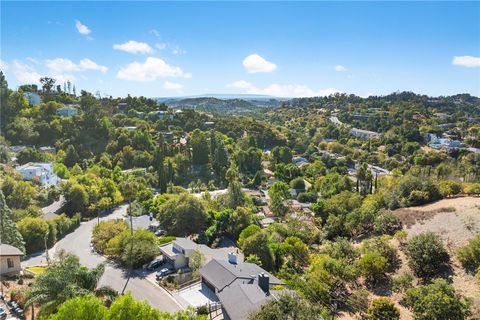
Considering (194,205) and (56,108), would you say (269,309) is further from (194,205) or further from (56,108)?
(56,108)

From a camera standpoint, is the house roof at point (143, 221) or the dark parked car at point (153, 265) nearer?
the dark parked car at point (153, 265)

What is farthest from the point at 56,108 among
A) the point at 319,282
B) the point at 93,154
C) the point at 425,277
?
the point at 425,277

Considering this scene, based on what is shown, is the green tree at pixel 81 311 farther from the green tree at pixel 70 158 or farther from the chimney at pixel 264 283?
the green tree at pixel 70 158

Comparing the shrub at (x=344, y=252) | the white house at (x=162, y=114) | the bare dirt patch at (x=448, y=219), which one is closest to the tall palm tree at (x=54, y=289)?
the shrub at (x=344, y=252)

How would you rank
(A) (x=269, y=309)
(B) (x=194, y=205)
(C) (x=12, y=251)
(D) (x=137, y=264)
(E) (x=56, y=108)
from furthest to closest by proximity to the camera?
1. (E) (x=56, y=108)
2. (B) (x=194, y=205)
3. (D) (x=137, y=264)
4. (C) (x=12, y=251)
5. (A) (x=269, y=309)

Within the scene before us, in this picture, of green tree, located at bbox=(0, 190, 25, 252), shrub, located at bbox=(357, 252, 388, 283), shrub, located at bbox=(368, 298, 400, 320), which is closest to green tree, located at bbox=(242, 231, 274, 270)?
shrub, located at bbox=(357, 252, 388, 283)

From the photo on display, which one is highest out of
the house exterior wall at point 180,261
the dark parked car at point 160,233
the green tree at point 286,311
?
the green tree at point 286,311
